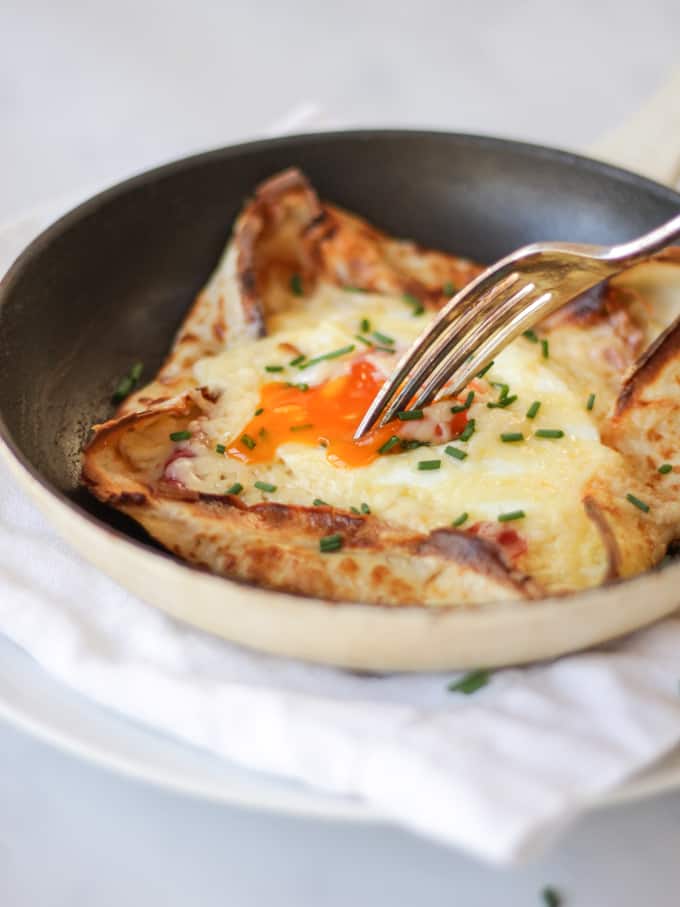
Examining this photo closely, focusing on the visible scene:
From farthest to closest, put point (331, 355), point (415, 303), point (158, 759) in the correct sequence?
point (415, 303), point (331, 355), point (158, 759)

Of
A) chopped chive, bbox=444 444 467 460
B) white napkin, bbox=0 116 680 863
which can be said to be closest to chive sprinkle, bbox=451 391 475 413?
chopped chive, bbox=444 444 467 460

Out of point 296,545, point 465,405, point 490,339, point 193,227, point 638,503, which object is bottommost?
point 296,545

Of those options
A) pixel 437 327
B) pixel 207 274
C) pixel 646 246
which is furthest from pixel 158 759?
pixel 207 274

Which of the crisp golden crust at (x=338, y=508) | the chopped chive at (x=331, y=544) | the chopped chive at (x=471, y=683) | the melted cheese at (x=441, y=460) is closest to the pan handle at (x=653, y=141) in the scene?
the crisp golden crust at (x=338, y=508)

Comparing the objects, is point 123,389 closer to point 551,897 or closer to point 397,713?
point 397,713

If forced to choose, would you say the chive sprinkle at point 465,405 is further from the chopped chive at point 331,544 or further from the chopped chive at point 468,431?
the chopped chive at point 331,544

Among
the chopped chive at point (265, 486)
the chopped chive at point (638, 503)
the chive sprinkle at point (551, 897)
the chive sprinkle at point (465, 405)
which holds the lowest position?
the chive sprinkle at point (551, 897)
